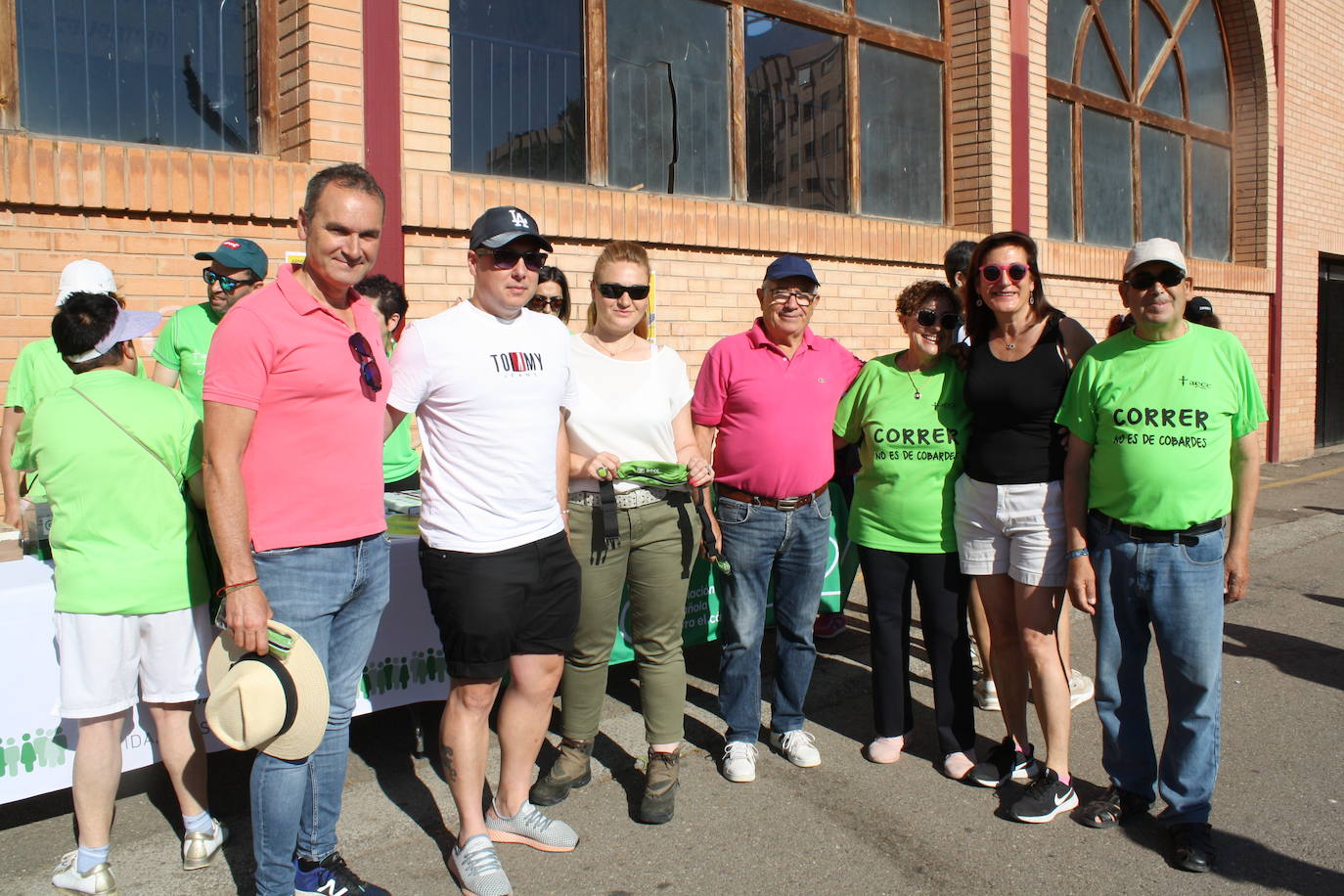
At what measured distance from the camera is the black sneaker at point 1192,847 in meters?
3.17

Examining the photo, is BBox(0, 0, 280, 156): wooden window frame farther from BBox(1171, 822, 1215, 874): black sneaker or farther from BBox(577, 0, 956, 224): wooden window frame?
BBox(1171, 822, 1215, 874): black sneaker

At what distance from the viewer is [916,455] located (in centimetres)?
384

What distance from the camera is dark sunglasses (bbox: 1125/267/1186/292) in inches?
126

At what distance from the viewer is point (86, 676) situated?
2.97m

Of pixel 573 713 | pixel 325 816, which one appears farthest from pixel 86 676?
pixel 573 713

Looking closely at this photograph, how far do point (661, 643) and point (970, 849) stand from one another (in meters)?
1.20

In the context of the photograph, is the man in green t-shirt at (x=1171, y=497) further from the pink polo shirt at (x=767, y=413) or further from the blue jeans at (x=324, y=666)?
the blue jeans at (x=324, y=666)

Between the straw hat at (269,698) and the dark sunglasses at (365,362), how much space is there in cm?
66

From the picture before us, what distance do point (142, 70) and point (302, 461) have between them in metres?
3.90

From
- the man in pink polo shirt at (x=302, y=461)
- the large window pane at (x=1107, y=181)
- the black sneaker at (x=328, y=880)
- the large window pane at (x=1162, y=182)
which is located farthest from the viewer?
the large window pane at (x=1162, y=182)

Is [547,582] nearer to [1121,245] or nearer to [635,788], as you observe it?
[635,788]

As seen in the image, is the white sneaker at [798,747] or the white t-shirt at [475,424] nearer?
the white t-shirt at [475,424]

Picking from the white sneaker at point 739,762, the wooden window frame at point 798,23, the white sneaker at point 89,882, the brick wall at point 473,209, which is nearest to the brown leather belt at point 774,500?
the white sneaker at point 739,762

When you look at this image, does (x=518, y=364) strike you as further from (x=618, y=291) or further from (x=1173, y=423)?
(x=1173, y=423)
